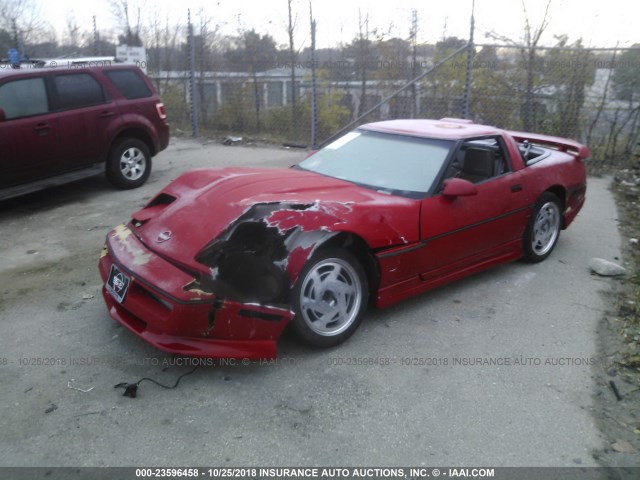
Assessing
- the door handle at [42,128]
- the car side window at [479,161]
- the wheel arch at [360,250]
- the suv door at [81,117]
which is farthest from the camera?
the suv door at [81,117]

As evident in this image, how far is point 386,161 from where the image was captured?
4.41m

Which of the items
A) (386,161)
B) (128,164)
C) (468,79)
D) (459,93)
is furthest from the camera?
(459,93)

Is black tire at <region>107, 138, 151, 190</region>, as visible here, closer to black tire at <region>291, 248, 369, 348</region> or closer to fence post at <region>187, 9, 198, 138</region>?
fence post at <region>187, 9, 198, 138</region>

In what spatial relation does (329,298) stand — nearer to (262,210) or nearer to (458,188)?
(262,210)

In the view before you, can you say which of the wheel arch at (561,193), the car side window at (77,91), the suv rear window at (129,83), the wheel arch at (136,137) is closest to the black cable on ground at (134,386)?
the wheel arch at (561,193)

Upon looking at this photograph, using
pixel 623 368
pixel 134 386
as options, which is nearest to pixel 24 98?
pixel 134 386

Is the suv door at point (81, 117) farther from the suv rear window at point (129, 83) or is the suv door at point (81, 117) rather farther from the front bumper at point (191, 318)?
the front bumper at point (191, 318)

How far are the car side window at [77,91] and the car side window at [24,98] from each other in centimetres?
19

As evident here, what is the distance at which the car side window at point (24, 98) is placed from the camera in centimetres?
634

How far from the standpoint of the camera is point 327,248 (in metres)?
3.46

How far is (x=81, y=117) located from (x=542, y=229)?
5742 millimetres

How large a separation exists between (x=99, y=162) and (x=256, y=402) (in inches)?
215

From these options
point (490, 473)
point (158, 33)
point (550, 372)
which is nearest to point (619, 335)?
point (550, 372)

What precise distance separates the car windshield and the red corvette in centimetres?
1
